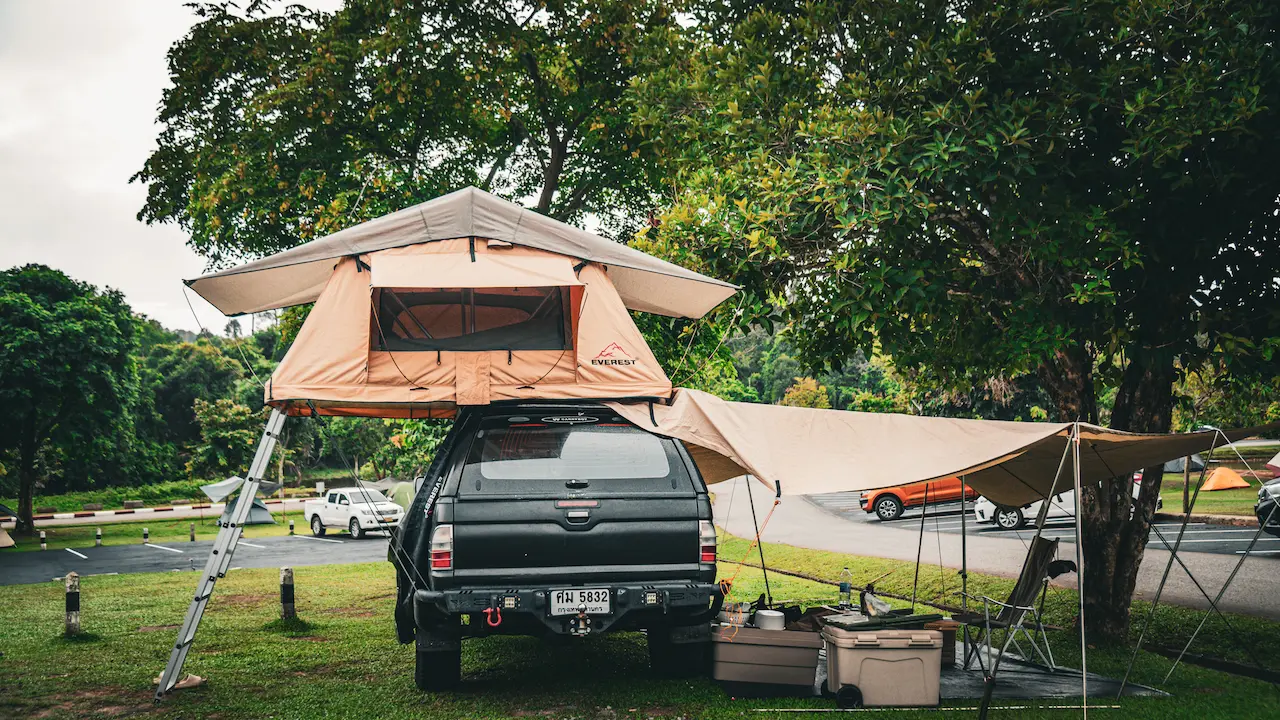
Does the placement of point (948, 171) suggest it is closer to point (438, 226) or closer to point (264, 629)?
point (438, 226)

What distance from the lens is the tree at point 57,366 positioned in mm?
28062

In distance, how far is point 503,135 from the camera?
17031 millimetres

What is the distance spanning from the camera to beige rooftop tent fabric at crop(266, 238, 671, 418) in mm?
6957

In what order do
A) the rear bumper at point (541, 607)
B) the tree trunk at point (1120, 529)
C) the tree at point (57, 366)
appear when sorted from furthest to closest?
the tree at point (57, 366) → the tree trunk at point (1120, 529) → the rear bumper at point (541, 607)

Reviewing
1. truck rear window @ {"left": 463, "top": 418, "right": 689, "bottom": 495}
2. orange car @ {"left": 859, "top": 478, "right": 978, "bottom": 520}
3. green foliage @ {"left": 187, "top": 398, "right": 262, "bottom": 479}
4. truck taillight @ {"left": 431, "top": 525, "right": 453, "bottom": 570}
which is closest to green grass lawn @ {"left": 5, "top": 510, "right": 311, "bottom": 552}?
green foliage @ {"left": 187, "top": 398, "right": 262, "bottom": 479}

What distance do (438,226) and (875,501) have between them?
74.5ft

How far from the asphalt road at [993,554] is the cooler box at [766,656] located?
128cm

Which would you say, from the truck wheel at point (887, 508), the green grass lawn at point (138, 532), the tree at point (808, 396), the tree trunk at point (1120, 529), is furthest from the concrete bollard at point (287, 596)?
the tree at point (808, 396)

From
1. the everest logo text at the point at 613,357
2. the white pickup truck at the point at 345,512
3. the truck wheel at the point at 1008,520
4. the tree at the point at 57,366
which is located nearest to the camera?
the everest logo text at the point at 613,357

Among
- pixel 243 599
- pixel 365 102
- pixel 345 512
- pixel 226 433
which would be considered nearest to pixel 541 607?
pixel 243 599

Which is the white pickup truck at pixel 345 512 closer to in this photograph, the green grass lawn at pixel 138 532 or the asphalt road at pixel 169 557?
the asphalt road at pixel 169 557

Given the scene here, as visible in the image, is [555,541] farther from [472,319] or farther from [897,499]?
[897,499]

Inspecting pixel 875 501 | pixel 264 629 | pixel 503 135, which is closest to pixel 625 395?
pixel 264 629

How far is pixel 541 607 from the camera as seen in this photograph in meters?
6.09
